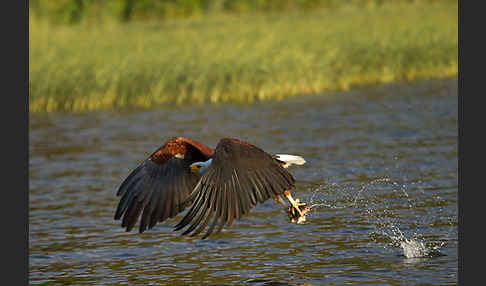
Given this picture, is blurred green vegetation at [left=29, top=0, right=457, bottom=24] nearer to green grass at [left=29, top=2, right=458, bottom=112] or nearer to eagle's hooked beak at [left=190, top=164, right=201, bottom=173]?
green grass at [left=29, top=2, right=458, bottom=112]

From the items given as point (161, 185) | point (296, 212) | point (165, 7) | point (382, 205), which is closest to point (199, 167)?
point (161, 185)

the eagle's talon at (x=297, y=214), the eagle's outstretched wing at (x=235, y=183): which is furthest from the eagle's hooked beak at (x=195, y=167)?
the eagle's talon at (x=297, y=214)

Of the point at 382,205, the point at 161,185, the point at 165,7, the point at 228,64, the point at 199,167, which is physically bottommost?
the point at 382,205

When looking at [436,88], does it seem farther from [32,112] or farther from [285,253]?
[285,253]

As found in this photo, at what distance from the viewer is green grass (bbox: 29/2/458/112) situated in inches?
569

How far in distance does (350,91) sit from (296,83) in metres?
1.03

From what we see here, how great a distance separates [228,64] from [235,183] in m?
9.13

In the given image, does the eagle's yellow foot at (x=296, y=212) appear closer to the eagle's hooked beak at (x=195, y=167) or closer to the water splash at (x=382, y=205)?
the water splash at (x=382, y=205)

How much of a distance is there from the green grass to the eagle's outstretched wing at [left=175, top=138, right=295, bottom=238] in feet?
28.6

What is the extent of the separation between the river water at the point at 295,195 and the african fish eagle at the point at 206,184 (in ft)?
1.76

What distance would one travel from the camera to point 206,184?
17.9ft

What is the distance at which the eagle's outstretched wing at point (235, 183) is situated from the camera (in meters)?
5.34

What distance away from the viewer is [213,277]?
625 centimetres

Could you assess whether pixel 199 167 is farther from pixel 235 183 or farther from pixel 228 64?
pixel 228 64
